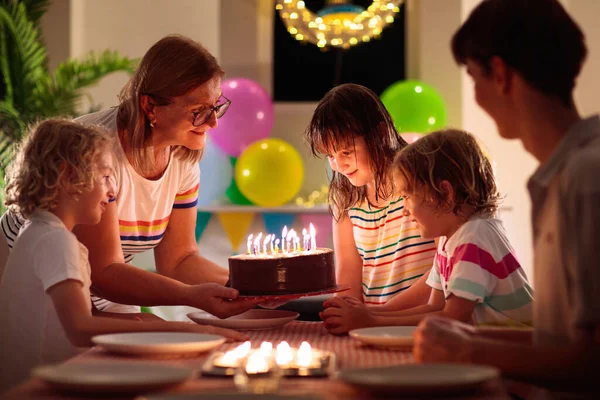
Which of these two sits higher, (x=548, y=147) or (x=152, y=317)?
(x=548, y=147)

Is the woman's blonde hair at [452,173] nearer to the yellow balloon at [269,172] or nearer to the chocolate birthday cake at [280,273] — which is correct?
the chocolate birthday cake at [280,273]

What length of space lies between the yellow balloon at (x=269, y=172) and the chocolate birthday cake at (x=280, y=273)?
3503 mm

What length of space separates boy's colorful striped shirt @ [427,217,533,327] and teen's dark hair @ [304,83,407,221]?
64 centimetres

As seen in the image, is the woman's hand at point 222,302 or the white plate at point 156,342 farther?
the woman's hand at point 222,302

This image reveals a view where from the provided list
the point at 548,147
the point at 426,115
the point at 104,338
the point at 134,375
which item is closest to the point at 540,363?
the point at 548,147

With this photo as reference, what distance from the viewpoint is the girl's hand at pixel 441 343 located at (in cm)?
142

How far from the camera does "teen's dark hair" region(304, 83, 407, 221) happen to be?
8.36 feet

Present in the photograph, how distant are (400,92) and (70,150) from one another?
3.93 metres

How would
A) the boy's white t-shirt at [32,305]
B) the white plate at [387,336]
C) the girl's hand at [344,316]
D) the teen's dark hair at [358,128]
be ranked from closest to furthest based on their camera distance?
the white plate at [387,336] → the boy's white t-shirt at [32,305] → the girl's hand at [344,316] → the teen's dark hair at [358,128]

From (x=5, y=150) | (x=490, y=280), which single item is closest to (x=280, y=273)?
(x=490, y=280)

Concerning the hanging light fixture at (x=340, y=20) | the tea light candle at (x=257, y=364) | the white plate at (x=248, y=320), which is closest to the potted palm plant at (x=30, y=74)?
the hanging light fixture at (x=340, y=20)

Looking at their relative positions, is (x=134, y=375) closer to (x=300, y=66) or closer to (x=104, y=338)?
(x=104, y=338)

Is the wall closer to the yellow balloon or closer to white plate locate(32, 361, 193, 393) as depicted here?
the yellow balloon

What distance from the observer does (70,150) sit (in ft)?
6.87
